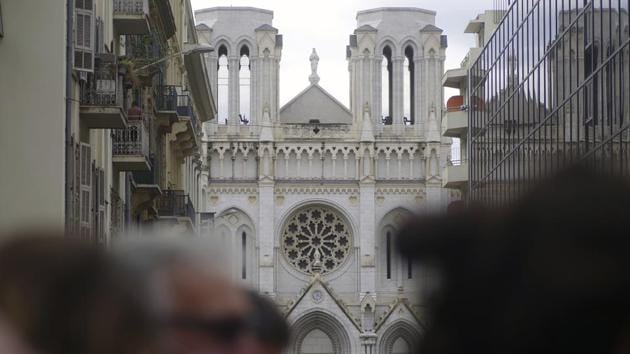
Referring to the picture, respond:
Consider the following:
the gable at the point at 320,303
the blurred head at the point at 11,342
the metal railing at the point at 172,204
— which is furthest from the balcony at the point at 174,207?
the gable at the point at 320,303

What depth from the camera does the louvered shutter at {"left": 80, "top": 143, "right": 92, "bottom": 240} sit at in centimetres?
2562

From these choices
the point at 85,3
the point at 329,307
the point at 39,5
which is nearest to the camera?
the point at 39,5

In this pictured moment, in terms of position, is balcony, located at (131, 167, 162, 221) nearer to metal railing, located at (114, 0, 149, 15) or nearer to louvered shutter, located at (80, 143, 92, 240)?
metal railing, located at (114, 0, 149, 15)

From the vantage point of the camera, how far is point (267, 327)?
2543 millimetres

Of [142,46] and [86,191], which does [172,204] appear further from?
[86,191]

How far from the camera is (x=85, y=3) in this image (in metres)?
25.8

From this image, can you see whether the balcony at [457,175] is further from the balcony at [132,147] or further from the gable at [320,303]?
the balcony at [132,147]

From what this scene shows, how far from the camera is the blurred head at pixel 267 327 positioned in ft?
8.09

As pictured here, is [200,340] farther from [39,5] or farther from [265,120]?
[265,120]

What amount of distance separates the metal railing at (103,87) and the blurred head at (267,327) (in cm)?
2454

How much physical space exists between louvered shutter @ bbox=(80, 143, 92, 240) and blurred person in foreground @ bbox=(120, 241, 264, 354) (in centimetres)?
2307

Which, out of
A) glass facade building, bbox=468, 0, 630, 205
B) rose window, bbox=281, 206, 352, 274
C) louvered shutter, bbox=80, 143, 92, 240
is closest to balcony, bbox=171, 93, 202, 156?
glass facade building, bbox=468, 0, 630, 205

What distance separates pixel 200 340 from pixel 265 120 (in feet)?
295

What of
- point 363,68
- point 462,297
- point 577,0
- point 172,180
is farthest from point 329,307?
point 462,297
